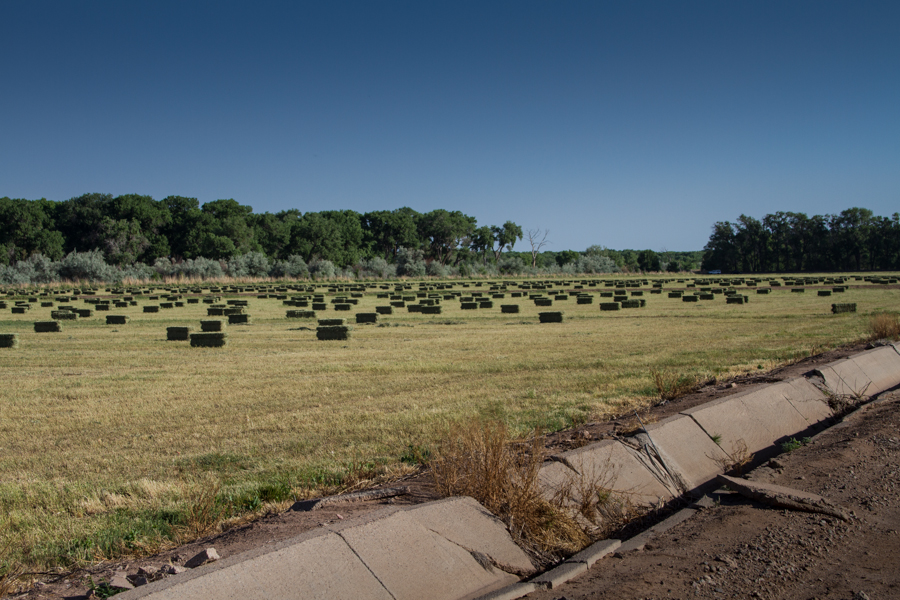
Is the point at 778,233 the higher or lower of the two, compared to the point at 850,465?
higher

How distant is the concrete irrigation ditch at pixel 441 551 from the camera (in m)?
4.29

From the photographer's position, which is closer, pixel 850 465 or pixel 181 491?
pixel 181 491

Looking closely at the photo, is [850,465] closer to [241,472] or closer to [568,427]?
[568,427]

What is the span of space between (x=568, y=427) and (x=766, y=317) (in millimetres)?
22435

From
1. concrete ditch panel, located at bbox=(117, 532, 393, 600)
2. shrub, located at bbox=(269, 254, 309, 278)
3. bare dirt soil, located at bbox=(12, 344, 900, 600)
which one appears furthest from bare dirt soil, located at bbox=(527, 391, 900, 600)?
shrub, located at bbox=(269, 254, 309, 278)

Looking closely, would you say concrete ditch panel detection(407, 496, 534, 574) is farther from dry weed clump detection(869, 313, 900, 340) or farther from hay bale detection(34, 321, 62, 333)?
hay bale detection(34, 321, 62, 333)

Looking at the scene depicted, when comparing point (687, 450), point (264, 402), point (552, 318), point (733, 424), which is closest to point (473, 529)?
point (687, 450)

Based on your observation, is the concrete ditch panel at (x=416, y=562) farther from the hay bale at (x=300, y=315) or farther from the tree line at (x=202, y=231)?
the tree line at (x=202, y=231)

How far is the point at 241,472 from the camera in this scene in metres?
7.62

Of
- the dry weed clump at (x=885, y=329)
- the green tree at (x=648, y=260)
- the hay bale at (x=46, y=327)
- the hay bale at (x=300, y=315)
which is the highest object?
the green tree at (x=648, y=260)

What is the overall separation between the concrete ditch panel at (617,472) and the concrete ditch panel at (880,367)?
7.07m

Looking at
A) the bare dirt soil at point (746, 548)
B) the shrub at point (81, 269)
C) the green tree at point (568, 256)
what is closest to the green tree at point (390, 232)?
the green tree at point (568, 256)

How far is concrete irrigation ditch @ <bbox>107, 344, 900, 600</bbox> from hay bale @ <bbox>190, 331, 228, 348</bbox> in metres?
16.0

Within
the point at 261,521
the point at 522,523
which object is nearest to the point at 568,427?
the point at 522,523
